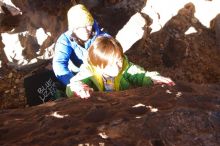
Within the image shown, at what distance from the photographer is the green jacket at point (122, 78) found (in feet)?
10.8

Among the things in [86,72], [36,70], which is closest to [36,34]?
[36,70]

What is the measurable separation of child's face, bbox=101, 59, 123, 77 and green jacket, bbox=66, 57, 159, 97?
0.37ft

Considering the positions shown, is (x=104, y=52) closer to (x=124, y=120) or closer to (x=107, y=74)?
(x=107, y=74)

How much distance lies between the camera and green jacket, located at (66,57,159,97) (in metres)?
3.28

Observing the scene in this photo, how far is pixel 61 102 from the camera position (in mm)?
2865

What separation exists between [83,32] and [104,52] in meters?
1.61

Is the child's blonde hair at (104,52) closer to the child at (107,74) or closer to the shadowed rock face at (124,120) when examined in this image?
the child at (107,74)

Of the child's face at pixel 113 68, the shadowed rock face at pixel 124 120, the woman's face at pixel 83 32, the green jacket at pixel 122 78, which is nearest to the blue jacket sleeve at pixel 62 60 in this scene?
the woman's face at pixel 83 32

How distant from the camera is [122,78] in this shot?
3.39m

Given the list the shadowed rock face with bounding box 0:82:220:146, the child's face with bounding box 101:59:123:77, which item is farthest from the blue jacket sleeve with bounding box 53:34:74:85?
the shadowed rock face with bounding box 0:82:220:146

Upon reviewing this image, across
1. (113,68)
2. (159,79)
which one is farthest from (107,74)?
(159,79)

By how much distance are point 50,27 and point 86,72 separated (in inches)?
122

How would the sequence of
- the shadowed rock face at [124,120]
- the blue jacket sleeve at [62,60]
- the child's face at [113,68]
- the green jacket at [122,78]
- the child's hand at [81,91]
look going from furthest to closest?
the blue jacket sleeve at [62,60] → the green jacket at [122,78] → the child's face at [113,68] → the child's hand at [81,91] → the shadowed rock face at [124,120]

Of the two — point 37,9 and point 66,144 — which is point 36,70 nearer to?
point 37,9
